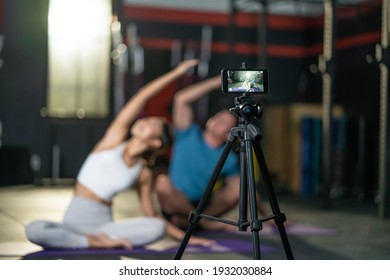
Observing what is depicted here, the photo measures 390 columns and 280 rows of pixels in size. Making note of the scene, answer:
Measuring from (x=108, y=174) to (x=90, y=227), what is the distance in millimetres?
328

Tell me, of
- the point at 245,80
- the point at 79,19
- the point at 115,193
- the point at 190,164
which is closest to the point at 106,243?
the point at 115,193

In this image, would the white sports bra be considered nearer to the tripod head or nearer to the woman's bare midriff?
the woman's bare midriff

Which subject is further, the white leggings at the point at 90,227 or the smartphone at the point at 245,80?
the white leggings at the point at 90,227

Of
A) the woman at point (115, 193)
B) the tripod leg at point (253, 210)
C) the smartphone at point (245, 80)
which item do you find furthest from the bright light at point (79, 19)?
the tripod leg at point (253, 210)

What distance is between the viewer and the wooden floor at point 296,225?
3.78 meters

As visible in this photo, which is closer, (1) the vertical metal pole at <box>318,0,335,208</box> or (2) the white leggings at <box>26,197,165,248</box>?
(2) the white leggings at <box>26,197,165,248</box>

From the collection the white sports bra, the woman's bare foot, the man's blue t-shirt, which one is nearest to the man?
the man's blue t-shirt

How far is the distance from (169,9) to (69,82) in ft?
5.25

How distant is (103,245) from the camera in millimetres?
3805

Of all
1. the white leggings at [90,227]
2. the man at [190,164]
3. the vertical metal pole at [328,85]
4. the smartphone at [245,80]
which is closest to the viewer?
the smartphone at [245,80]

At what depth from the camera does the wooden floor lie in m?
3.78

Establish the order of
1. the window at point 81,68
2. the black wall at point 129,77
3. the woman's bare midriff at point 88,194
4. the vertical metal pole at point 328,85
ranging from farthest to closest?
the window at point 81,68, the black wall at point 129,77, the vertical metal pole at point 328,85, the woman's bare midriff at point 88,194

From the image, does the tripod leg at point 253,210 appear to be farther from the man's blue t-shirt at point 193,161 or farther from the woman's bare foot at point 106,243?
the man's blue t-shirt at point 193,161

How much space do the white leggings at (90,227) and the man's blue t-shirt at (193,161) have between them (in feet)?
2.20
